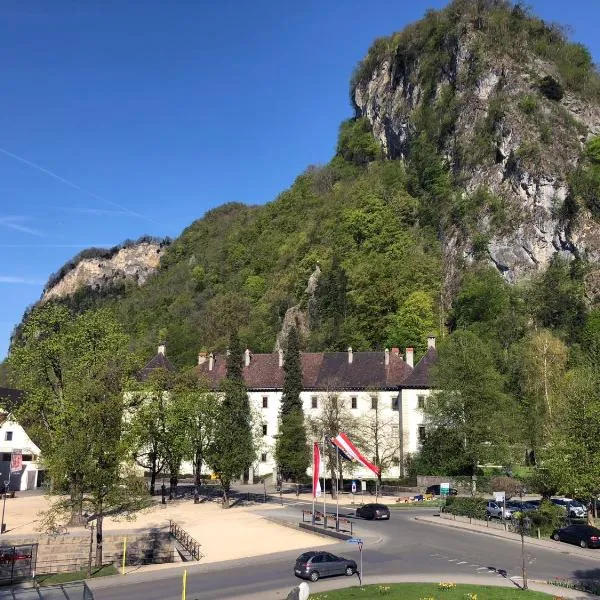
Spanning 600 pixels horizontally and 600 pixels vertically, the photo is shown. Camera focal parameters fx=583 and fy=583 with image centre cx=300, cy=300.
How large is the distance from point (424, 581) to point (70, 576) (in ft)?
54.5

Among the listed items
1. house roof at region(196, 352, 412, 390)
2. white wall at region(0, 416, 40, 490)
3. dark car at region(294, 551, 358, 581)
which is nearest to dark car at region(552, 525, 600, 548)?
dark car at region(294, 551, 358, 581)

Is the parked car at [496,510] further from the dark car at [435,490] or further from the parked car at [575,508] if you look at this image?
the dark car at [435,490]

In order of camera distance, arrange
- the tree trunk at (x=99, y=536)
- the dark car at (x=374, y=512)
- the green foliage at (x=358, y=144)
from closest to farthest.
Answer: the tree trunk at (x=99, y=536)
the dark car at (x=374, y=512)
the green foliage at (x=358, y=144)

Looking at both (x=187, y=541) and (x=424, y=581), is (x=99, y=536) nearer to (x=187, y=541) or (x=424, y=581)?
(x=187, y=541)

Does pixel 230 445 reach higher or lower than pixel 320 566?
higher

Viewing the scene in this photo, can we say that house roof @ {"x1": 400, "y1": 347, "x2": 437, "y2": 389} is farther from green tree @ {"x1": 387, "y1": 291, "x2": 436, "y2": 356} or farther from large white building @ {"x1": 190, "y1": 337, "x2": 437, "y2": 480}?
green tree @ {"x1": 387, "y1": 291, "x2": 436, "y2": 356}

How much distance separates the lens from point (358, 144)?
489 ft

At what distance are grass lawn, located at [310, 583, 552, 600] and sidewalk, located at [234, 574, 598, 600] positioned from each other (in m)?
0.89

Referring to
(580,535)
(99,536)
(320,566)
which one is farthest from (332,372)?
(320,566)

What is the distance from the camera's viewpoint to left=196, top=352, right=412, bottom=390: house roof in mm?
68938

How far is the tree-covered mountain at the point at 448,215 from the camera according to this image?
294 ft

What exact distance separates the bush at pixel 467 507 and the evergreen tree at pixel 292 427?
1839 centimetres

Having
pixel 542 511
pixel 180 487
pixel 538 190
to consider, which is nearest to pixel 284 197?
pixel 538 190

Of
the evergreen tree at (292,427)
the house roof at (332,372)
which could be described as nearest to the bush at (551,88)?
the house roof at (332,372)
